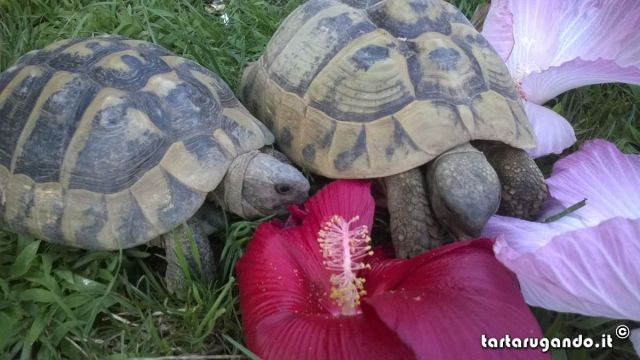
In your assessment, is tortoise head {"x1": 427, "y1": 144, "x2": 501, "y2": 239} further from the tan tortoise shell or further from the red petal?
the red petal

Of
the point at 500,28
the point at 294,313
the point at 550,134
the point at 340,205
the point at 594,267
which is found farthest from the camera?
the point at 500,28

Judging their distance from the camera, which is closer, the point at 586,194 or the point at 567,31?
the point at 586,194

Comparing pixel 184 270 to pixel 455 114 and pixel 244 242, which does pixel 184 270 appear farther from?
pixel 455 114

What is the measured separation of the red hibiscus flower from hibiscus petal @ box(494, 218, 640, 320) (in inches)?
3.3

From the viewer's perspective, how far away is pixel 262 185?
166 centimetres

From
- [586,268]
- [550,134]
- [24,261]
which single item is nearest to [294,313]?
[586,268]

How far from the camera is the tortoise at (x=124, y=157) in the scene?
1.57m

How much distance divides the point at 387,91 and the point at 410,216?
333 mm

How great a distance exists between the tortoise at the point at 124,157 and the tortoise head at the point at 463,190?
362mm

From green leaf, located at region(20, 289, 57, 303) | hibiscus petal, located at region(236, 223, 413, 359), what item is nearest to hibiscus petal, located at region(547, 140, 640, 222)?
hibiscus petal, located at region(236, 223, 413, 359)

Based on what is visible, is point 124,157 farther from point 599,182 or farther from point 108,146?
point 599,182

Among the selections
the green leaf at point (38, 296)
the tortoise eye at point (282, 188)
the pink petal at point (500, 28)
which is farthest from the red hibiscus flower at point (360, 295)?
the pink petal at point (500, 28)

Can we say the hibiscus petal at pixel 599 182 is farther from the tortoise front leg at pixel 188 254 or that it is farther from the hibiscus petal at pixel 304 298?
the tortoise front leg at pixel 188 254

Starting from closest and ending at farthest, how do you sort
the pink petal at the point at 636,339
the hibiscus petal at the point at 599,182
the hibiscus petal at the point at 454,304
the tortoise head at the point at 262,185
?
the hibiscus petal at the point at 454,304 → the pink petal at the point at 636,339 → the hibiscus petal at the point at 599,182 → the tortoise head at the point at 262,185
